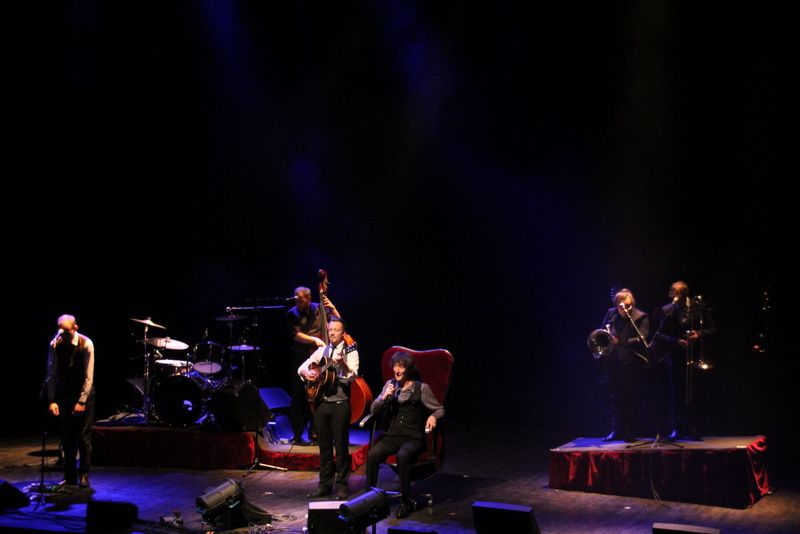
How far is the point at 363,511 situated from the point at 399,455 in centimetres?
179

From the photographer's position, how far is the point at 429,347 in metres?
12.0

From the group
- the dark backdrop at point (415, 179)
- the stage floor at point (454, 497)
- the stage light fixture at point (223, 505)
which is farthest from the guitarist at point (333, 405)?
the dark backdrop at point (415, 179)

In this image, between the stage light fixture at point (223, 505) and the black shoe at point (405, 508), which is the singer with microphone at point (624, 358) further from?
the stage light fixture at point (223, 505)

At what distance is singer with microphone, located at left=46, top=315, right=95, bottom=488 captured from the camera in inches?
336

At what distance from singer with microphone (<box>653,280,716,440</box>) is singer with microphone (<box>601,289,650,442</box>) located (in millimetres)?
227

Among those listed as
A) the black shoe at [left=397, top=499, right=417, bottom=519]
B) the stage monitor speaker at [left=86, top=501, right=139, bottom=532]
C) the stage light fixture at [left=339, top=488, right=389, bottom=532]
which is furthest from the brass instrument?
the stage monitor speaker at [left=86, top=501, right=139, bottom=532]

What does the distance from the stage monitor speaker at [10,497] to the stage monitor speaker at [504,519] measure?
440 centimetres

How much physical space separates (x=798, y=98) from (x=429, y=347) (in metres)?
5.68

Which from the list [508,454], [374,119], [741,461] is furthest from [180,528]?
[374,119]

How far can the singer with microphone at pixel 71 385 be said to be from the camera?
336 inches

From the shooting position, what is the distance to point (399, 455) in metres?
7.62

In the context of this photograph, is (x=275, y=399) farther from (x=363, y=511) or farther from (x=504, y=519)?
(x=504, y=519)

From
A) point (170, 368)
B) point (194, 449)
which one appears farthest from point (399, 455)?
point (170, 368)

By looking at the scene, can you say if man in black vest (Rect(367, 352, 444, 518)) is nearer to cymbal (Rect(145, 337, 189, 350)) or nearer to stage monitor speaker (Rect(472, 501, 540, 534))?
stage monitor speaker (Rect(472, 501, 540, 534))
